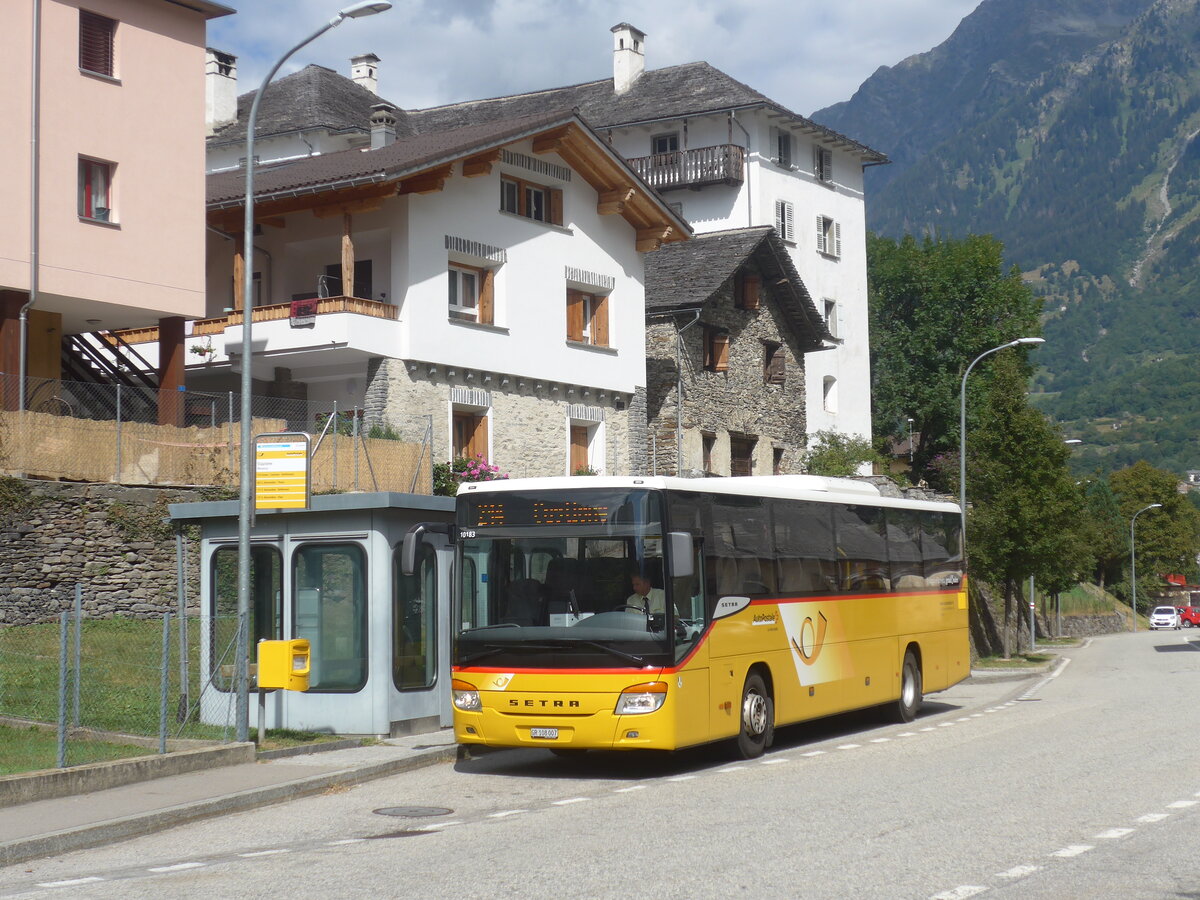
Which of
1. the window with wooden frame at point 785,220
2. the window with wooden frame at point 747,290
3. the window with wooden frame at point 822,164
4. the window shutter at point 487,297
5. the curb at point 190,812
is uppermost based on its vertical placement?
the window with wooden frame at point 822,164

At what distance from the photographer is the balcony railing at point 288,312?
3175 centimetres

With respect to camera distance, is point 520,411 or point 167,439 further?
point 520,411

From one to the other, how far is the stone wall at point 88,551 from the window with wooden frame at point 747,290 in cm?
2299

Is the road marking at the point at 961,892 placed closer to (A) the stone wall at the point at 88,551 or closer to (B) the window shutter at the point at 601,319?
(A) the stone wall at the point at 88,551

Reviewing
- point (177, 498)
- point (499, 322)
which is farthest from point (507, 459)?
point (177, 498)

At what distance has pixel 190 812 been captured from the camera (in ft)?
40.9

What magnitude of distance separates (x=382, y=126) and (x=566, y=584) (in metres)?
26.5

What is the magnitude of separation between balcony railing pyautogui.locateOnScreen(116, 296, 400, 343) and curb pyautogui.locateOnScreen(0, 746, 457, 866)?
17.0 metres

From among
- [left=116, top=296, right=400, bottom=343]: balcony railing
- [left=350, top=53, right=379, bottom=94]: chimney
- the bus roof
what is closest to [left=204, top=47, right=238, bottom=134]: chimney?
[left=350, top=53, right=379, bottom=94]: chimney

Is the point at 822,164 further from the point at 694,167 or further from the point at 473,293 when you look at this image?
the point at 473,293

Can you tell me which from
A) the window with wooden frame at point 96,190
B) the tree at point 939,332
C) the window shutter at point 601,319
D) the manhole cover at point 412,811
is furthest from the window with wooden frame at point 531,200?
the tree at point 939,332

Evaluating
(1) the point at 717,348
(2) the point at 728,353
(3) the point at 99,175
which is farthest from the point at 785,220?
(3) the point at 99,175

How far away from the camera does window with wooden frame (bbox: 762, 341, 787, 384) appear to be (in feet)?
158

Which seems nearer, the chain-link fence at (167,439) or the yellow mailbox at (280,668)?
the yellow mailbox at (280,668)
